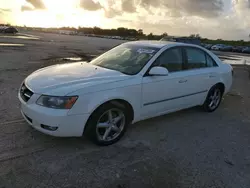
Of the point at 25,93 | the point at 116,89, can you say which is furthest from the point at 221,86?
the point at 25,93

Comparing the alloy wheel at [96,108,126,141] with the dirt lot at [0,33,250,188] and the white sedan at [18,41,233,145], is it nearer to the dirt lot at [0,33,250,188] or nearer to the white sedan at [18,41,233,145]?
the white sedan at [18,41,233,145]

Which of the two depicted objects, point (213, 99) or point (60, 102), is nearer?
point (60, 102)

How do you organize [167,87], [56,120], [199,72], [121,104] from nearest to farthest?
[56,120], [121,104], [167,87], [199,72]

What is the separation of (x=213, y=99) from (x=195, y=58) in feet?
4.03

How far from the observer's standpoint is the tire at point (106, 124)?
3392 mm

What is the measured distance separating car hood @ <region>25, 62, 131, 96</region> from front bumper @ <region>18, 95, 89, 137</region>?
239 mm

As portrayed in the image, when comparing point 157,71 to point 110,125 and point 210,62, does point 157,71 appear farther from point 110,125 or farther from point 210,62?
point 210,62

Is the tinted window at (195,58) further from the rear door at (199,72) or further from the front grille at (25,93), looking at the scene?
the front grille at (25,93)

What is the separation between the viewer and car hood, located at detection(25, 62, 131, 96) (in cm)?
328

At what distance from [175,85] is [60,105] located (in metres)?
2.19

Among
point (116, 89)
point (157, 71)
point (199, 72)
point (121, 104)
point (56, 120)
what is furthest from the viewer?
point (199, 72)

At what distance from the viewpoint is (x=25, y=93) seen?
141 inches

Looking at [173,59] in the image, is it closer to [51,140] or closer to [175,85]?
[175,85]

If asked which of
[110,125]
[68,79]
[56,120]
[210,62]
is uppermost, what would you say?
[210,62]
